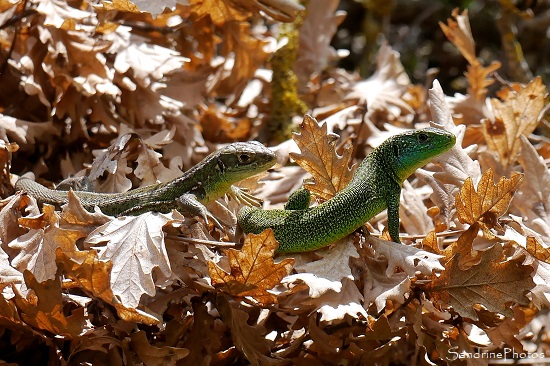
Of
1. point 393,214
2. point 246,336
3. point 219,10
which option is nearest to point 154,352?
point 246,336

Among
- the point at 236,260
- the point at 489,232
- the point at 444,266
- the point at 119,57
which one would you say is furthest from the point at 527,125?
the point at 119,57

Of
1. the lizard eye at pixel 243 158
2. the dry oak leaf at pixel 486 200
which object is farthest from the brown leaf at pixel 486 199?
the lizard eye at pixel 243 158

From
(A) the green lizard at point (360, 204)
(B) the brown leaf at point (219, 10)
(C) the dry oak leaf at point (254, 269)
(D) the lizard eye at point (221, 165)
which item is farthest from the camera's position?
(B) the brown leaf at point (219, 10)

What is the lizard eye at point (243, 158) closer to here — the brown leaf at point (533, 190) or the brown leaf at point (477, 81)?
the brown leaf at point (533, 190)

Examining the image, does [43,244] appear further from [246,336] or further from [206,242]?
[246,336]

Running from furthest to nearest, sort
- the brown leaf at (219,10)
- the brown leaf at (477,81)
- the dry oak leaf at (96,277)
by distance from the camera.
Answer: the brown leaf at (477,81)
the brown leaf at (219,10)
the dry oak leaf at (96,277)

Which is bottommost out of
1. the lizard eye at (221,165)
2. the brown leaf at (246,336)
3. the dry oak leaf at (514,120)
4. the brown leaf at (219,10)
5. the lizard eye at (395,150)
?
the brown leaf at (246,336)

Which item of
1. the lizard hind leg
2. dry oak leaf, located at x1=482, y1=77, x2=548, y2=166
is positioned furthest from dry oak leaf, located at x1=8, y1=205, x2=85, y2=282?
dry oak leaf, located at x1=482, y1=77, x2=548, y2=166
